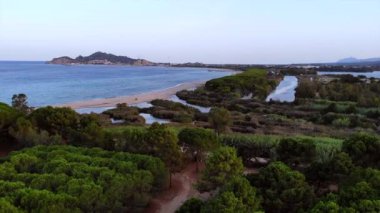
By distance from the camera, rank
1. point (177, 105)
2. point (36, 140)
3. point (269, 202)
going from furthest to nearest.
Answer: point (177, 105)
point (36, 140)
point (269, 202)

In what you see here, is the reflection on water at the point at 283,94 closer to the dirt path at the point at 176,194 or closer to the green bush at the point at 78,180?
the dirt path at the point at 176,194

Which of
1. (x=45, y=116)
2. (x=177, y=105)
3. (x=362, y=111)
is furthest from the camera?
(x=177, y=105)

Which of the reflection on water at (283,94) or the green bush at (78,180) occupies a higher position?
the green bush at (78,180)

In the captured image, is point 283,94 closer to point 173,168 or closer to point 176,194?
point 173,168

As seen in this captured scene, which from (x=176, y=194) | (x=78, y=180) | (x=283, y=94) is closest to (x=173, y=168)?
(x=176, y=194)

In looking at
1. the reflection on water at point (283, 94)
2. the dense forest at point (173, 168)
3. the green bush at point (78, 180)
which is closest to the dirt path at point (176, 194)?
the dense forest at point (173, 168)

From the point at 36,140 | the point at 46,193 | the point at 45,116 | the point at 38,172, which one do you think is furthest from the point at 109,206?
the point at 45,116

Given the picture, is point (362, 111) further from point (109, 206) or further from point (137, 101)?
point (109, 206)

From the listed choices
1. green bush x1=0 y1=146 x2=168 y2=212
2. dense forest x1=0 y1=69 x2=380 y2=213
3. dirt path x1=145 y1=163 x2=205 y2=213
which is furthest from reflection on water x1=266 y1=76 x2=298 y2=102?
green bush x1=0 y1=146 x2=168 y2=212

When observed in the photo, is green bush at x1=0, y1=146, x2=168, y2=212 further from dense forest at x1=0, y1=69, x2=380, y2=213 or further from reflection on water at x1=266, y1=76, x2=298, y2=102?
reflection on water at x1=266, y1=76, x2=298, y2=102
